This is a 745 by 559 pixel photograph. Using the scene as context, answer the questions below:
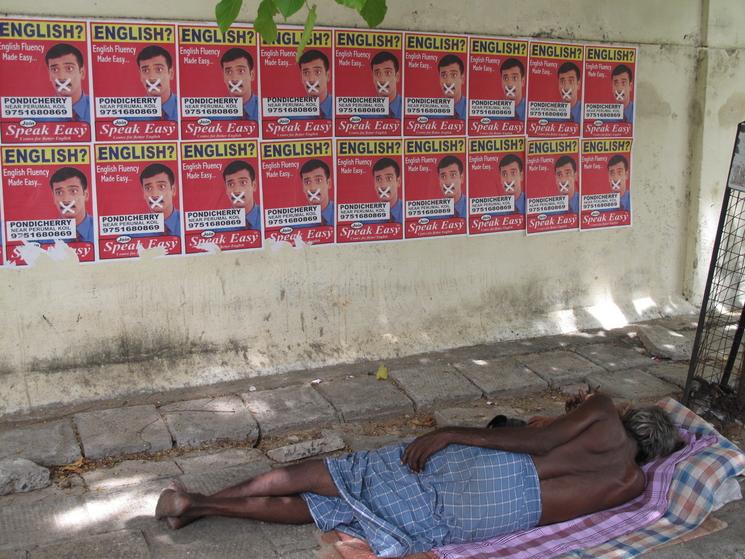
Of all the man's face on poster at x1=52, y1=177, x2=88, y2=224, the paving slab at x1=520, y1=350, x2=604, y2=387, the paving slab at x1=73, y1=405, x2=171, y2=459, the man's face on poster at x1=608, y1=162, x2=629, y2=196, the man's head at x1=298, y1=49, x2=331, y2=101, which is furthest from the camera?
the man's face on poster at x1=608, y1=162, x2=629, y2=196

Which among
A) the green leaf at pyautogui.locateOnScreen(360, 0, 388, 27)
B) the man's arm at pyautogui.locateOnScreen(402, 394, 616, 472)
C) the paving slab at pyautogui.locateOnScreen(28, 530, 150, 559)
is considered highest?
the green leaf at pyautogui.locateOnScreen(360, 0, 388, 27)

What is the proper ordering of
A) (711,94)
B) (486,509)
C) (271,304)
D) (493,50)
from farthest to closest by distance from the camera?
(711,94), (493,50), (271,304), (486,509)

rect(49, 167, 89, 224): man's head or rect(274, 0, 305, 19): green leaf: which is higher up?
rect(274, 0, 305, 19): green leaf

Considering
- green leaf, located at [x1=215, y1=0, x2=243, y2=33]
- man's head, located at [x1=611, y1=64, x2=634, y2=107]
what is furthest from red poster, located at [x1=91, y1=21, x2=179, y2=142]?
man's head, located at [x1=611, y1=64, x2=634, y2=107]

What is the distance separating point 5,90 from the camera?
4348 mm

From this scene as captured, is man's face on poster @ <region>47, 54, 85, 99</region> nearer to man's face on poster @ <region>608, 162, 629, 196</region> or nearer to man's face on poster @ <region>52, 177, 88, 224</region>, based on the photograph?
man's face on poster @ <region>52, 177, 88, 224</region>

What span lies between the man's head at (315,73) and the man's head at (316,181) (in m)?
0.42

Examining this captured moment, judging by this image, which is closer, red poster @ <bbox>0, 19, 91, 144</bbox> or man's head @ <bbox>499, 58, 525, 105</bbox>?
red poster @ <bbox>0, 19, 91, 144</bbox>

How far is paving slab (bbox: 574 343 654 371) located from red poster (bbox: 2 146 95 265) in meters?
3.42

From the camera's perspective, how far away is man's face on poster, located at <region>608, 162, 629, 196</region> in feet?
20.8

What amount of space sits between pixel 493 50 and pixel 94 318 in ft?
10.5

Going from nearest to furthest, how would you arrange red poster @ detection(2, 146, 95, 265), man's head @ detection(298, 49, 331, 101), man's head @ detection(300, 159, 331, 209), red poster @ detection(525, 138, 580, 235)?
red poster @ detection(2, 146, 95, 265) < man's head @ detection(298, 49, 331, 101) < man's head @ detection(300, 159, 331, 209) < red poster @ detection(525, 138, 580, 235)

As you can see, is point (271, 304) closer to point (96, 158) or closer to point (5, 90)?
point (96, 158)

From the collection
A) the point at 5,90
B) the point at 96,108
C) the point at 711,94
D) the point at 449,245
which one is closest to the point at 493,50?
the point at 449,245
